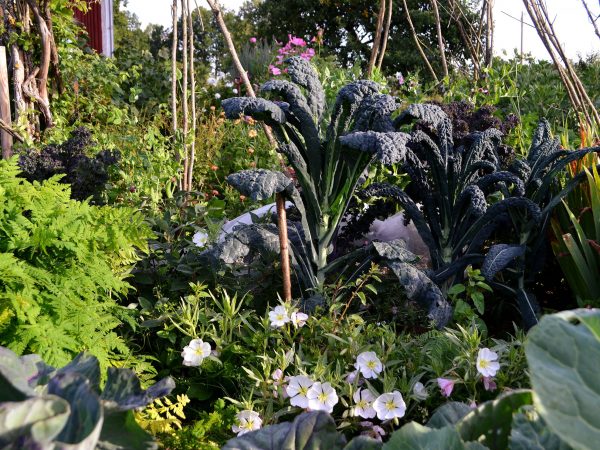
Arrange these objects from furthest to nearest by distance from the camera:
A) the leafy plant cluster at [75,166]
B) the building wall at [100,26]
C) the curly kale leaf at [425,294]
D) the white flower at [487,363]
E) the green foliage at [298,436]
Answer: the building wall at [100,26] < the leafy plant cluster at [75,166] < the curly kale leaf at [425,294] < the white flower at [487,363] < the green foliage at [298,436]

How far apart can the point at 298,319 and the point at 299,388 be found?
40cm

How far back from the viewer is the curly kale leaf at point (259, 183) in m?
2.32

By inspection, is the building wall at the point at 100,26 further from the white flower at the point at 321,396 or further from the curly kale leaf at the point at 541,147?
the white flower at the point at 321,396

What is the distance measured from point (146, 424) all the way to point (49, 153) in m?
2.26

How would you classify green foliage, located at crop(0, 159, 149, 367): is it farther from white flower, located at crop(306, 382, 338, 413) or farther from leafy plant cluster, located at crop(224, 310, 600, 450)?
leafy plant cluster, located at crop(224, 310, 600, 450)

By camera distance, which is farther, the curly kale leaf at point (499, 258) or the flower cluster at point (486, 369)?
the curly kale leaf at point (499, 258)

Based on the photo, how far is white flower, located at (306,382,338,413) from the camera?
68.0 inches

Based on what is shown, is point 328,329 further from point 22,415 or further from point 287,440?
point 22,415

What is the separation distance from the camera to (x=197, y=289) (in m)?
2.34

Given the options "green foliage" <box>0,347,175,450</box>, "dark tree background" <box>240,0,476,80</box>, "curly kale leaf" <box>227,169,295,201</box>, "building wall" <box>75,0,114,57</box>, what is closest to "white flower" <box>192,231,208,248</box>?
"curly kale leaf" <box>227,169,295,201</box>

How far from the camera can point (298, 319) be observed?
2.16m

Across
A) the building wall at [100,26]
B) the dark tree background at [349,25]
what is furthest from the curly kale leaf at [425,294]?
the dark tree background at [349,25]

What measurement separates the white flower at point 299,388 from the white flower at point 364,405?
0.46 feet

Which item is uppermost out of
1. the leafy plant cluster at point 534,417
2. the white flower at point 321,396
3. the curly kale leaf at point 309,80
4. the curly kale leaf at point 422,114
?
the curly kale leaf at point 309,80
